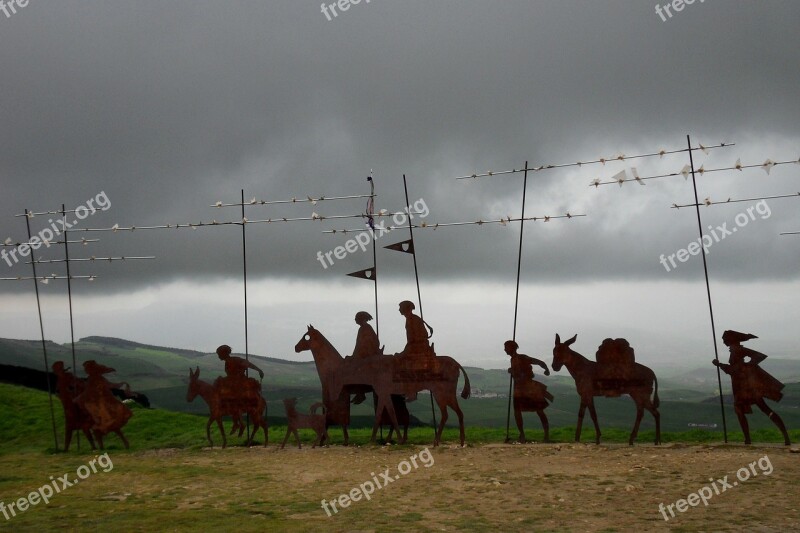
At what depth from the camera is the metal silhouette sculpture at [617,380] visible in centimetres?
1332

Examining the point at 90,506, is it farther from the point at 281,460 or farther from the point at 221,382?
the point at 221,382

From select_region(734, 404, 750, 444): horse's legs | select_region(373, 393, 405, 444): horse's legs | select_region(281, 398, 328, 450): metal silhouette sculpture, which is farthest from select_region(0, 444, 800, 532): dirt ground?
select_region(281, 398, 328, 450): metal silhouette sculpture

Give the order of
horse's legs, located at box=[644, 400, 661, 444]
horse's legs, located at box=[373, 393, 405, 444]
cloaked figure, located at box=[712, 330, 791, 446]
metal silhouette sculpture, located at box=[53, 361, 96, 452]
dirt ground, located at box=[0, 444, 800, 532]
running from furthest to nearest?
1. metal silhouette sculpture, located at box=[53, 361, 96, 452]
2. horse's legs, located at box=[373, 393, 405, 444]
3. horse's legs, located at box=[644, 400, 661, 444]
4. cloaked figure, located at box=[712, 330, 791, 446]
5. dirt ground, located at box=[0, 444, 800, 532]

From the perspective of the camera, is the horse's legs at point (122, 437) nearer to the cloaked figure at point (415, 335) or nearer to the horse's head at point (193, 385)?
the horse's head at point (193, 385)

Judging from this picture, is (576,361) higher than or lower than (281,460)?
higher

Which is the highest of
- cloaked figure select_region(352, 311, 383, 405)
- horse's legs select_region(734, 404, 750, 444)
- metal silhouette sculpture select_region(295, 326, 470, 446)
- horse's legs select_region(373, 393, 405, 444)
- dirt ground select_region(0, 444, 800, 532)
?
cloaked figure select_region(352, 311, 383, 405)

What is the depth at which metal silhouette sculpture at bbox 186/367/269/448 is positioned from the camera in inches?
583

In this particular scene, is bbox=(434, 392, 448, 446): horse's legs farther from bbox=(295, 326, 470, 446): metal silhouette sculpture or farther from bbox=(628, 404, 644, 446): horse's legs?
bbox=(628, 404, 644, 446): horse's legs

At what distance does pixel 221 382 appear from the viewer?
1487 centimetres

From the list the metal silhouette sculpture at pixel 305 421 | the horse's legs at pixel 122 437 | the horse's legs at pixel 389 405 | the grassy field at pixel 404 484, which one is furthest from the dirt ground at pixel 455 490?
the horse's legs at pixel 122 437

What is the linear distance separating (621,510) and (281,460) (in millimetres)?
6577

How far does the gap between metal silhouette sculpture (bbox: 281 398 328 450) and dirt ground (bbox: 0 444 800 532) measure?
93 cm

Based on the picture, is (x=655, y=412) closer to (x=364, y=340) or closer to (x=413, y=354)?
(x=413, y=354)

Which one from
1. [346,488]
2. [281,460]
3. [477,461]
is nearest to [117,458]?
[281,460]
